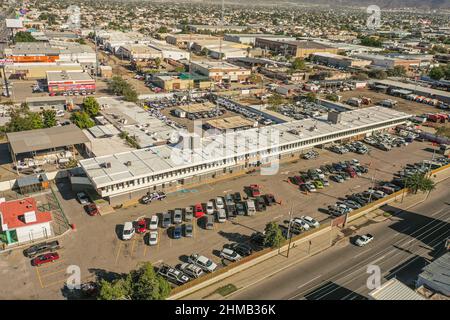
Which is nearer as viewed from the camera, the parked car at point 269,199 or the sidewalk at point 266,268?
the sidewalk at point 266,268

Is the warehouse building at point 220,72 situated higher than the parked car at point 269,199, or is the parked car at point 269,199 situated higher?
the warehouse building at point 220,72

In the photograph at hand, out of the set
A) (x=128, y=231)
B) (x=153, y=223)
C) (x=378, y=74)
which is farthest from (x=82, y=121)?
(x=378, y=74)

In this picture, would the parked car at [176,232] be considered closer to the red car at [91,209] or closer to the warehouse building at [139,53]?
the red car at [91,209]

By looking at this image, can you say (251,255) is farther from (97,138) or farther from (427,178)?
(97,138)

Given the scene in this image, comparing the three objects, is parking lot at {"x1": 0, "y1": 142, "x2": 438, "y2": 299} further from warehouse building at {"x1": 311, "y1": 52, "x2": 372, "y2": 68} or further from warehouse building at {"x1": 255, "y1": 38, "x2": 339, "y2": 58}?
warehouse building at {"x1": 255, "y1": 38, "x2": 339, "y2": 58}

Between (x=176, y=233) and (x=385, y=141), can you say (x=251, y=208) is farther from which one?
(x=385, y=141)

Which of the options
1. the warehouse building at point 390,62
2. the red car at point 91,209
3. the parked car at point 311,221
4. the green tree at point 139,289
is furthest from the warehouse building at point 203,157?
the warehouse building at point 390,62
